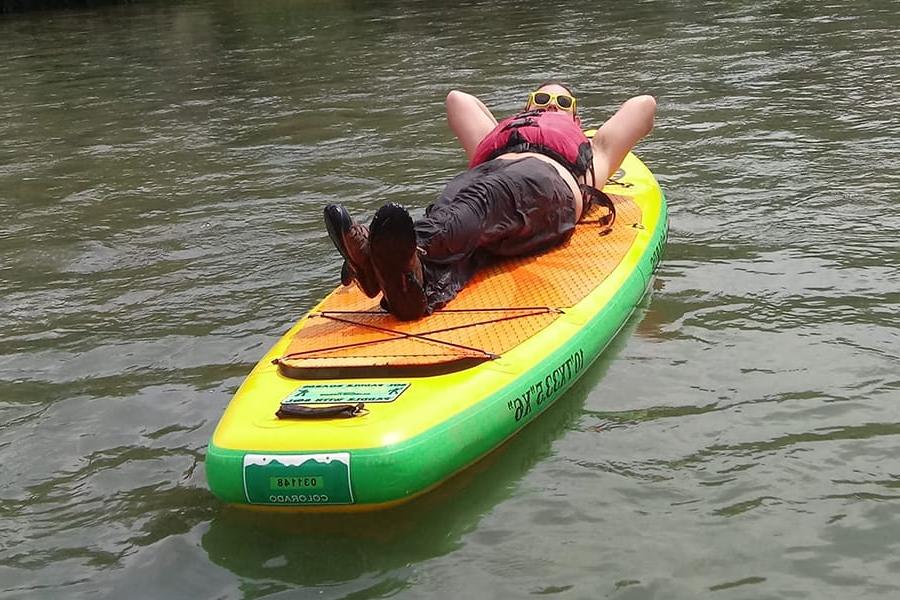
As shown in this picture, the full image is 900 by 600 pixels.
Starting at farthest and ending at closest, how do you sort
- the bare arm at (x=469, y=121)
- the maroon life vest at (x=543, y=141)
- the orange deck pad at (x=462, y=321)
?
the bare arm at (x=469, y=121) → the maroon life vest at (x=543, y=141) → the orange deck pad at (x=462, y=321)

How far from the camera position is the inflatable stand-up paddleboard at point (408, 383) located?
3582 mm

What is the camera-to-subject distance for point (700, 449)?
13.3 feet

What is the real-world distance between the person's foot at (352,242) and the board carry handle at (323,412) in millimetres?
752

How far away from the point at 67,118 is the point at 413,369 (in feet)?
28.3

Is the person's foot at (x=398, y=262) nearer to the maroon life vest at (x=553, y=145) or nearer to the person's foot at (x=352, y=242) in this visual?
the person's foot at (x=352, y=242)

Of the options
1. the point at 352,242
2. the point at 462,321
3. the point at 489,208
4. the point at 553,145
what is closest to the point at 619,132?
the point at 553,145

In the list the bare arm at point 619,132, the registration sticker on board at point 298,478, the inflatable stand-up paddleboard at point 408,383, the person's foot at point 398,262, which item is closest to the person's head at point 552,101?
the bare arm at point 619,132

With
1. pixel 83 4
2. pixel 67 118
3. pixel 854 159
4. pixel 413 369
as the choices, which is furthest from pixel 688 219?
pixel 83 4

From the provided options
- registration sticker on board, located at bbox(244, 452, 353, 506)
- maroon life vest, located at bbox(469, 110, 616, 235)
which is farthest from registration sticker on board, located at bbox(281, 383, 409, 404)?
maroon life vest, located at bbox(469, 110, 616, 235)

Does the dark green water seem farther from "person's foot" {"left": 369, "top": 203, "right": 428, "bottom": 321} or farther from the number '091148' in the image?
"person's foot" {"left": 369, "top": 203, "right": 428, "bottom": 321}

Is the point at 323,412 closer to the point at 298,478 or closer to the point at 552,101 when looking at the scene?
the point at 298,478

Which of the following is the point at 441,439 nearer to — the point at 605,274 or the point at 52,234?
the point at 605,274

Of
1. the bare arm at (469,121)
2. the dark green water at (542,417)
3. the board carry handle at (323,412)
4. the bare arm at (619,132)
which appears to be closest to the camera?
the dark green water at (542,417)

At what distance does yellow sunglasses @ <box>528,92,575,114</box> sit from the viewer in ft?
20.6
